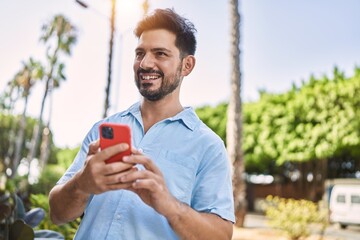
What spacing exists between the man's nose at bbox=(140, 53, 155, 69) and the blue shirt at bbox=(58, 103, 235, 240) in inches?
8.6

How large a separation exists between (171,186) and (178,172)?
0.19 ft

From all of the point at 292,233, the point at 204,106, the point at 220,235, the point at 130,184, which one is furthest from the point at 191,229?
the point at 204,106

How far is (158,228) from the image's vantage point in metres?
1.49

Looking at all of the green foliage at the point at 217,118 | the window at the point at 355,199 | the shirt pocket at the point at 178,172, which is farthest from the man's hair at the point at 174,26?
the green foliage at the point at 217,118

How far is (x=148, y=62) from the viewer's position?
5.41 ft

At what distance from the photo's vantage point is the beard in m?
1.69

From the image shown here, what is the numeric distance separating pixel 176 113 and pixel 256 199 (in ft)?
123

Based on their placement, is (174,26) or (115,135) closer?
(115,135)

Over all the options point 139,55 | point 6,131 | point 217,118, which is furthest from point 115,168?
point 6,131

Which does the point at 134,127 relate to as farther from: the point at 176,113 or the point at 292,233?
the point at 292,233

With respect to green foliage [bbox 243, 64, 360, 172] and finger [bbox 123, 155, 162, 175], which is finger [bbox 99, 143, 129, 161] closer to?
finger [bbox 123, 155, 162, 175]

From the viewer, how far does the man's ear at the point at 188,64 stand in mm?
1767

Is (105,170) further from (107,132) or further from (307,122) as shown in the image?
(307,122)

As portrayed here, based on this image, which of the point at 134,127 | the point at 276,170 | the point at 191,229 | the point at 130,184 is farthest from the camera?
the point at 276,170
